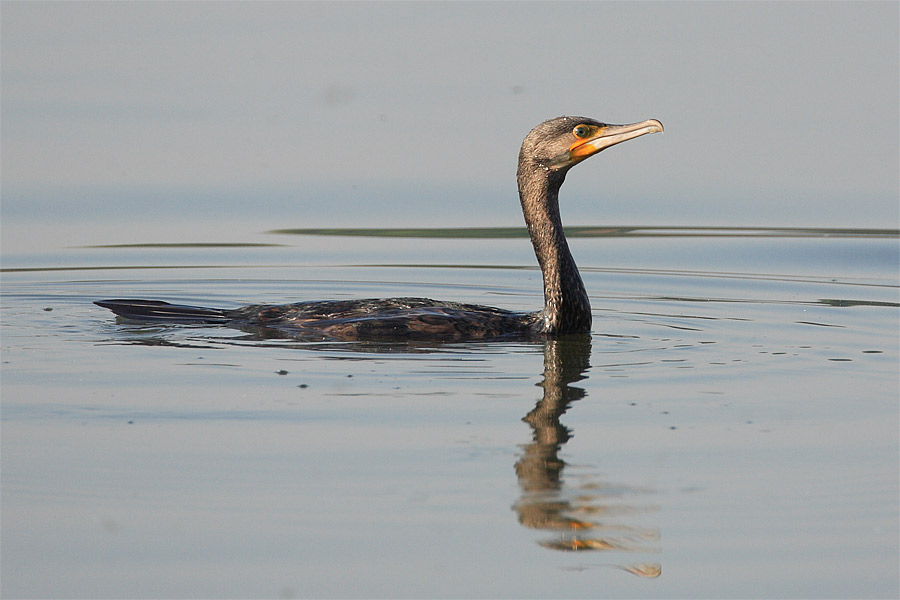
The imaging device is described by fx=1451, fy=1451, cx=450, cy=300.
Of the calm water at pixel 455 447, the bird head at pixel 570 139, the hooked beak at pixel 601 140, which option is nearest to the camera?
the calm water at pixel 455 447

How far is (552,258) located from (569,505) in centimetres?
399

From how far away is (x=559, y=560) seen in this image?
5281 mm

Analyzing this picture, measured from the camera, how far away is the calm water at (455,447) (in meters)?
5.24

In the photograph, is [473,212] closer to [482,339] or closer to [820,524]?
[482,339]

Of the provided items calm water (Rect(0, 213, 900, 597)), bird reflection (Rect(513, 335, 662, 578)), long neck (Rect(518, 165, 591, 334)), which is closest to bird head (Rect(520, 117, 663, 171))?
long neck (Rect(518, 165, 591, 334))

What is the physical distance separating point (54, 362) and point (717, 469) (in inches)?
156

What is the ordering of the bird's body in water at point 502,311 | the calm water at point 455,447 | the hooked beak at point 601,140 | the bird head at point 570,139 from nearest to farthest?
the calm water at point 455,447, the bird's body in water at point 502,311, the hooked beak at point 601,140, the bird head at point 570,139

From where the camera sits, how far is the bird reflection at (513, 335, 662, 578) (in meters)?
5.40

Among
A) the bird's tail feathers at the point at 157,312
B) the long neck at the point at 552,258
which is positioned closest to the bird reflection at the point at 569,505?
the long neck at the point at 552,258

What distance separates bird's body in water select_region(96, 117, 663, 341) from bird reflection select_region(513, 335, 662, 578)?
2.01 metres

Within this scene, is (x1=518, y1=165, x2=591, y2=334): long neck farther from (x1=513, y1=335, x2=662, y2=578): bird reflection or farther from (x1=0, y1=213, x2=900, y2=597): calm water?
(x1=513, y1=335, x2=662, y2=578): bird reflection

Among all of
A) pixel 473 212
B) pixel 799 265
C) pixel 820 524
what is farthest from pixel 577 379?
pixel 473 212

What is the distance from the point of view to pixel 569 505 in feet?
18.8

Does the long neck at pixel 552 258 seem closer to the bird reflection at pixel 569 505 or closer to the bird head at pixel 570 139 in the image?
the bird head at pixel 570 139
